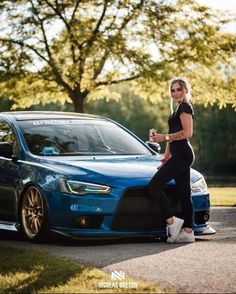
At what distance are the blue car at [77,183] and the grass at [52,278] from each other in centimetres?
85

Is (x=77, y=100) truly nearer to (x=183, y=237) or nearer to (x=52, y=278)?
(x=183, y=237)

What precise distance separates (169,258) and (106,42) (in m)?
20.4

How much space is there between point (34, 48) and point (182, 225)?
2010cm

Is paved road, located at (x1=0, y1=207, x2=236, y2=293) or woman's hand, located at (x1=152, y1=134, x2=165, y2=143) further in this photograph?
woman's hand, located at (x1=152, y1=134, x2=165, y2=143)

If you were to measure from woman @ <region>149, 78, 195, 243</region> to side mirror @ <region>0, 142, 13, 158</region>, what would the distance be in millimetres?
1890

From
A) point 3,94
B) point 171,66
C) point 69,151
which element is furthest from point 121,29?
point 69,151

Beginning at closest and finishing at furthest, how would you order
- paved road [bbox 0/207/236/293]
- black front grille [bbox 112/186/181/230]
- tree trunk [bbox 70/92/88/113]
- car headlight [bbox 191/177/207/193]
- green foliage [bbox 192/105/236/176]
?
paved road [bbox 0/207/236/293]
black front grille [bbox 112/186/181/230]
car headlight [bbox 191/177/207/193]
tree trunk [bbox 70/92/88/113]
green foliage [bbox 192/105/236/176]

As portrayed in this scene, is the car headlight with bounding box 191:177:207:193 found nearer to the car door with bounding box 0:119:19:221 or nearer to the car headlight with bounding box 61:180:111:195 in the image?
the car headlight with bounding box 61:180:111:195

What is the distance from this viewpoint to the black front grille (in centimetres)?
911

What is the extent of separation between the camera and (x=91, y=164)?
30.8 feet

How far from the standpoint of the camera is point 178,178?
9.30 m

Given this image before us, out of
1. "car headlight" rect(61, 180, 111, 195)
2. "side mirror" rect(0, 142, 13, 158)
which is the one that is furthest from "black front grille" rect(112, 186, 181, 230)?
"side mirror" rect(0, 142, 13, 158)

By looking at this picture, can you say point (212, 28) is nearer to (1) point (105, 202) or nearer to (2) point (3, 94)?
(2) point (3, 94)

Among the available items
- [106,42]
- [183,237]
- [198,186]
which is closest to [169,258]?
[183,237]
